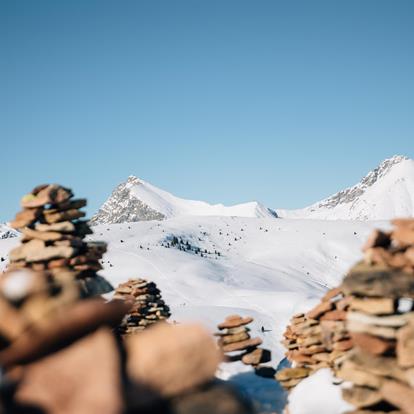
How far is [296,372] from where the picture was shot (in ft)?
39.9

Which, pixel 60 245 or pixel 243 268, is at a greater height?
pixel 60 245

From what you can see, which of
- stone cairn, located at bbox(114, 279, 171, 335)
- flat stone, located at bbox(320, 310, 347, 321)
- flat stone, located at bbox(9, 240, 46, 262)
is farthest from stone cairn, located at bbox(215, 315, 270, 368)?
flat stone, located at bbox(9, 240, 46, 262)

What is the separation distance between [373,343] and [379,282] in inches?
38.0

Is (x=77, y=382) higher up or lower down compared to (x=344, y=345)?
higher up

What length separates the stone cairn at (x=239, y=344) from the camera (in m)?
14.6

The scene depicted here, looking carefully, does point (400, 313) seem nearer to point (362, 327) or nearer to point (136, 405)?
point (362, 327)

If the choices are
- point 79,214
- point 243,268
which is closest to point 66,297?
point 79,214

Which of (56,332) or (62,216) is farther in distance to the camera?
(62,216)

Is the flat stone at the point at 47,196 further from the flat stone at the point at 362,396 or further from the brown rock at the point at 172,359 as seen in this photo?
the flat stone at the point at 362,396

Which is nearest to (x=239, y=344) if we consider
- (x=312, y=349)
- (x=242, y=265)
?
(x=312, y=349)

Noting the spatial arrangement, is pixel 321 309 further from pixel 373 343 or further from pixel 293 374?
pixel 373 343

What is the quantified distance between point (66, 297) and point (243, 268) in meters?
44.2

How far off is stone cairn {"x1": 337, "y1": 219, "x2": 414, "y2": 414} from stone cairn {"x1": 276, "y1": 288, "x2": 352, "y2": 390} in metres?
2.10

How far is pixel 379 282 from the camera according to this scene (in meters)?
7.52
